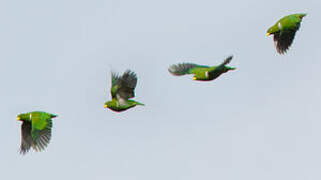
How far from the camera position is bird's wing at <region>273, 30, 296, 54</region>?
28734 mm

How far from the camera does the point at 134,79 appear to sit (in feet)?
92.8

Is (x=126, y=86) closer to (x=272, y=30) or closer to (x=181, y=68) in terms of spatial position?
(x=181, y=68)

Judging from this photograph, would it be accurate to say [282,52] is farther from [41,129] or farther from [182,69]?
[41,129]

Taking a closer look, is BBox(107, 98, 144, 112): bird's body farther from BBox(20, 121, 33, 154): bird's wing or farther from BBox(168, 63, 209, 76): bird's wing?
BBox(20, 121, 33, 154): bird's wing

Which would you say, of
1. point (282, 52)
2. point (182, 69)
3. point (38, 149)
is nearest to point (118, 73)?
point (182, 69)

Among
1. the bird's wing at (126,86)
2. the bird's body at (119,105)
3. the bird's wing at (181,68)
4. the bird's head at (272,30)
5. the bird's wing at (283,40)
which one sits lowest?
the bird's body at (119,105)

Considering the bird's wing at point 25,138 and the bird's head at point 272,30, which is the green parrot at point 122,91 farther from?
the bird's head at point 272,30

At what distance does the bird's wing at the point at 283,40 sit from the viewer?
2873cm

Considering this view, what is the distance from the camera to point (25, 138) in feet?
101

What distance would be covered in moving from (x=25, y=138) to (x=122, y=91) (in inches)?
207

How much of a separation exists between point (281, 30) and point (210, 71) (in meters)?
4.02

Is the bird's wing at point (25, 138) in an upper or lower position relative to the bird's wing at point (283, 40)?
lower

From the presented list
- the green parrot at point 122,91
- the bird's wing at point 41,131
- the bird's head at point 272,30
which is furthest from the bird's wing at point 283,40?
the bird's wing at point 41,131

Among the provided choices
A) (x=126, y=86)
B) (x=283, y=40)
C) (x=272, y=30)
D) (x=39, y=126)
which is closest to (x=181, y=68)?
(x=126, y=86)
